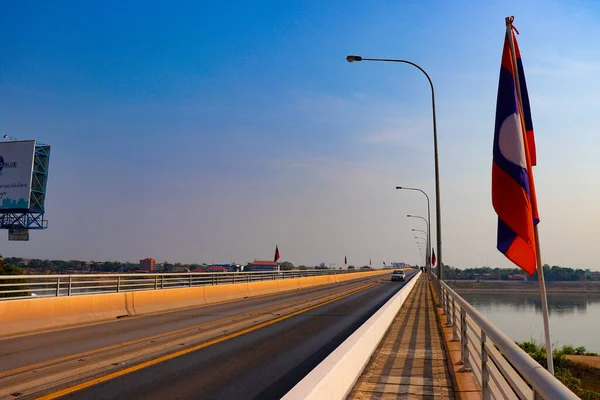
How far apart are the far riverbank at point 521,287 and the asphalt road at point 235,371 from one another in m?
138

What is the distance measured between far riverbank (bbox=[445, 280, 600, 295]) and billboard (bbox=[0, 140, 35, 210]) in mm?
123190

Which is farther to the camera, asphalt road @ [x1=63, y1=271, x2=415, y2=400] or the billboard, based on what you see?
the billboard

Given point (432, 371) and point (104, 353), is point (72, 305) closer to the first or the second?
point (104, 353)

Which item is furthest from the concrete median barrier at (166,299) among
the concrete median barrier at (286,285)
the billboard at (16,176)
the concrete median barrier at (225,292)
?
the billboard at (16,176)

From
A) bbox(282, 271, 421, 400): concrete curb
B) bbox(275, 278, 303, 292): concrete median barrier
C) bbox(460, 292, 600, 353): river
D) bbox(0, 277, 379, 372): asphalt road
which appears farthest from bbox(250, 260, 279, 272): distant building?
bbox(282, 271, 421, 400): concrete curb

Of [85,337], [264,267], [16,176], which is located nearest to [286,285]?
[16,176]

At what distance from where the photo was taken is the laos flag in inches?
224

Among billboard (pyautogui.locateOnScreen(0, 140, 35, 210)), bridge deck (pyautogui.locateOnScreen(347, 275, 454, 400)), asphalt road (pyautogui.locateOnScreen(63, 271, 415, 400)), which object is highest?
billboard (pyautogui.locateOnScreen(0, 140, 35, 210))

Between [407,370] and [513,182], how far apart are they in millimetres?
4197

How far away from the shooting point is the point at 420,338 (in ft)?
41.3

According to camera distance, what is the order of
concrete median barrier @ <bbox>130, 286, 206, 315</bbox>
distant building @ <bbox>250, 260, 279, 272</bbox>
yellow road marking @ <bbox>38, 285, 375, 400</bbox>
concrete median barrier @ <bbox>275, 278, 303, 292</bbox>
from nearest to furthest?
yellow road marking @ <bbox>38, 285, 375, 400</bbox> < concrete median barrier @ <bbox>130, 286, 206, 315</bbox> < concrete median barrier @ <bbox>275, 278, 303, 292</bbox> < distant building @ <bbox>250, 260, 279, 272</bbox>

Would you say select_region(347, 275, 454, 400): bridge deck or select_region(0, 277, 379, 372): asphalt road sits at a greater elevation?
select_region(347, 275, 454, 400): bridge deck

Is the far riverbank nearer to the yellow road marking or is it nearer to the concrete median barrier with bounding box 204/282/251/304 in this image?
the concrete median barrier with bounding box 204/282/251/304

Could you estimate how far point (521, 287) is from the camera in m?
153
